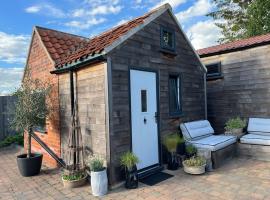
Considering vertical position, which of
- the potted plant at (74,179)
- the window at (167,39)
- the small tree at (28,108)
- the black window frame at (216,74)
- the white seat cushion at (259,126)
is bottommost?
the potted plant at (74,179)

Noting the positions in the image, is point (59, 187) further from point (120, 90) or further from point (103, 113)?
point (120, 90)

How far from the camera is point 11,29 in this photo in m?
8.48

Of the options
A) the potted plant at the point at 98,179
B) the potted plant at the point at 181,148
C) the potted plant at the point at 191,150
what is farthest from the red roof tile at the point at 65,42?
the potted plant at the point at 191,150

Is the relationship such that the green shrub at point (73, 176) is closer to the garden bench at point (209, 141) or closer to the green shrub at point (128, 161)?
the green shrub at point (128, 161)

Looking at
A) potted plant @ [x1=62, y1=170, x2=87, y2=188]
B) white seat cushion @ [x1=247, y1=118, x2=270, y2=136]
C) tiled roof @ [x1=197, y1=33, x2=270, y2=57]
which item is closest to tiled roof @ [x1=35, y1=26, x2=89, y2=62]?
potted plant @ [x1=62, y1=170, x2=87, y2=188]

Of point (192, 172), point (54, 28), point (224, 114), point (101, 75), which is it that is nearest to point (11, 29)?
point (54, 28)

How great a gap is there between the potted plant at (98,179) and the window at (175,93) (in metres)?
2.98

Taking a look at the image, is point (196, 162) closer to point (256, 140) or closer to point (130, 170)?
point (130, 170)

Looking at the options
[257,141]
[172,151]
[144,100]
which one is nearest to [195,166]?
[172,151]

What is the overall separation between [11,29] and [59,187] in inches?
258

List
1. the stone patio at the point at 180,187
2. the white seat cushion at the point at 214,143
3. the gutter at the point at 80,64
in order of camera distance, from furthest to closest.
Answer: the white seat cushion at the point at 214,143
the gutter at the point at 80,64
the stone patio at the point at 180,187

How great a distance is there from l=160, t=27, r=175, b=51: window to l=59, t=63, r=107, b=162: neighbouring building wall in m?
2.20

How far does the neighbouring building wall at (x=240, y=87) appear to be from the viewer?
313 inches

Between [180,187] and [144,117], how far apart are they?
5.80 feet
